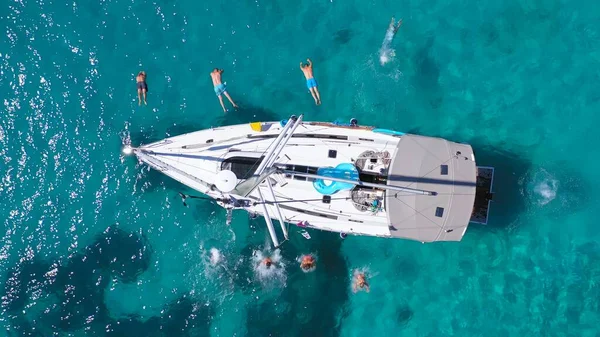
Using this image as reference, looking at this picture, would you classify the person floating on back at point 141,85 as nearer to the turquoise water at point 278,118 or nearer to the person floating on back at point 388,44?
the turquoise water at point 278,118

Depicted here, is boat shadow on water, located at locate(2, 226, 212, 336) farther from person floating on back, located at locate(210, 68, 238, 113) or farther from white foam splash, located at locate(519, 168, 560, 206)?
white foam splash, located at locate(519, 168, 560, 206)

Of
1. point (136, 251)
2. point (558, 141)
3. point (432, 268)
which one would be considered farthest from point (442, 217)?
point (136, 251)

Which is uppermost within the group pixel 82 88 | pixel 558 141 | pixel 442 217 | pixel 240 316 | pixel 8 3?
pixel 8 3

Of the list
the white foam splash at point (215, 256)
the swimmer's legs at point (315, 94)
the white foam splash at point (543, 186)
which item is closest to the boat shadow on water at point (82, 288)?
the white foam splash at point (215, 256)

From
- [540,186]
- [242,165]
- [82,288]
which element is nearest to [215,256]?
[242,165]

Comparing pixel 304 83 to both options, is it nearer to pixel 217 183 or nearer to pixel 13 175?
pixel 217 183

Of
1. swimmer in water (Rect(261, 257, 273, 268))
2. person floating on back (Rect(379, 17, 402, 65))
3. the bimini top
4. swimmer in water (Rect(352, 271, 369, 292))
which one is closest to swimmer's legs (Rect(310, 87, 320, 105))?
person floating on back (Rect(379, 17, 402, 65))
